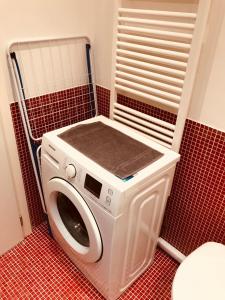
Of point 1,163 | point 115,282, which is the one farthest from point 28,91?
point 115,282

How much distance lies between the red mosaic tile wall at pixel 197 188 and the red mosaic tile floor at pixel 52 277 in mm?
254

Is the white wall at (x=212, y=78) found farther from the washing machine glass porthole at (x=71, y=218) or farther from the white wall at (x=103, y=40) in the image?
the washing machine glass porthole at (x=71, y=218)

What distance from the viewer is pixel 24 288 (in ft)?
4.99

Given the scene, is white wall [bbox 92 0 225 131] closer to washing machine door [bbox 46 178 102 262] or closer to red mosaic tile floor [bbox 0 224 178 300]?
washing machine door [bbox 46 178 102 262]

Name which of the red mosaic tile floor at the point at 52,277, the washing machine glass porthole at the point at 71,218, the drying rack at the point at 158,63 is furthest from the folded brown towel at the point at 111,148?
the red mosaic tile floor at the point at 52,277

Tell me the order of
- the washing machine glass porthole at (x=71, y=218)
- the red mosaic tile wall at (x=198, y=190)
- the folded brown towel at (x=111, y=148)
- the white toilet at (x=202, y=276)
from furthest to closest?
the washing machine glass porthole at (x=71, y=218), the red mosaic tile wall at (x=198, y=190), the folded brown towel at (x=111, y=148), the white toilet at (x=202, y=276)

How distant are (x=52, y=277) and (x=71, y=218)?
1.31 ft

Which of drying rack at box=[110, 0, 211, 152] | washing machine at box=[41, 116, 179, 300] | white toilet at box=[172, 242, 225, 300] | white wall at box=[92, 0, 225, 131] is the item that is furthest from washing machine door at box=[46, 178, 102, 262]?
white wall at box=[92, 0, 225, 131]

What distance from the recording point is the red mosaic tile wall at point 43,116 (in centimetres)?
149

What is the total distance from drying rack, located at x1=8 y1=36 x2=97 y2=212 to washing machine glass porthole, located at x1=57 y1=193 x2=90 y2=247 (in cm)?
24

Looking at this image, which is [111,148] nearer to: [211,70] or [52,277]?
[211,70]

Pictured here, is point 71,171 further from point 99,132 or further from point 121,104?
point 121,104

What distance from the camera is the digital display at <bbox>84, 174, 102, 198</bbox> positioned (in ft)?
3.59

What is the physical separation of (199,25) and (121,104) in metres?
0.68
